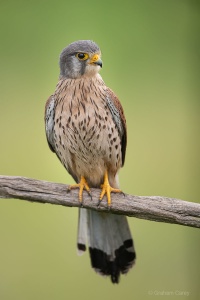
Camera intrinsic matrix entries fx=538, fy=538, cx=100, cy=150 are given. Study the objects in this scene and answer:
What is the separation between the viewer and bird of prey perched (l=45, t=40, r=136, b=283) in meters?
2.73

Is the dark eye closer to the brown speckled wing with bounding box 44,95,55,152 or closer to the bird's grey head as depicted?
the bird's grey head

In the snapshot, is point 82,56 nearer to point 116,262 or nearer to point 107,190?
point 107,190

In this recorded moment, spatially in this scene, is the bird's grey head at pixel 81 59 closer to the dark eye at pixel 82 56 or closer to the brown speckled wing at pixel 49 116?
the dark eye at pixel 82 56

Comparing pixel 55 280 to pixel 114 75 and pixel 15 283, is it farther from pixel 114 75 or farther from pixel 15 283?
pixel 114 75

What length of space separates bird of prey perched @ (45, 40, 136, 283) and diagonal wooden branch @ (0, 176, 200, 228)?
5.3 inches

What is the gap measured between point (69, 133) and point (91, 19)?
806 mm

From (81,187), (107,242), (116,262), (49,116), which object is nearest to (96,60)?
(49,116)

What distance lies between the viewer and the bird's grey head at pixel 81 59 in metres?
2.66

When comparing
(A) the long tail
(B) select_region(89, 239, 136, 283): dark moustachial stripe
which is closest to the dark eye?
(A) the long tail

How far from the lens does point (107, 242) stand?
114 inches

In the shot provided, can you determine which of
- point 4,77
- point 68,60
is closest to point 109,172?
point 68,60

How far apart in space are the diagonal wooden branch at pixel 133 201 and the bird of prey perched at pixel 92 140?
14 cm

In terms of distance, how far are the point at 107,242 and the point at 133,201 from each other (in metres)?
0.41

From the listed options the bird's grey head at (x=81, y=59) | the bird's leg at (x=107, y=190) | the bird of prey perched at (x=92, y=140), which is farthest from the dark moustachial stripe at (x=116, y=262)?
the bird's grey head at (x=81, y=59)
